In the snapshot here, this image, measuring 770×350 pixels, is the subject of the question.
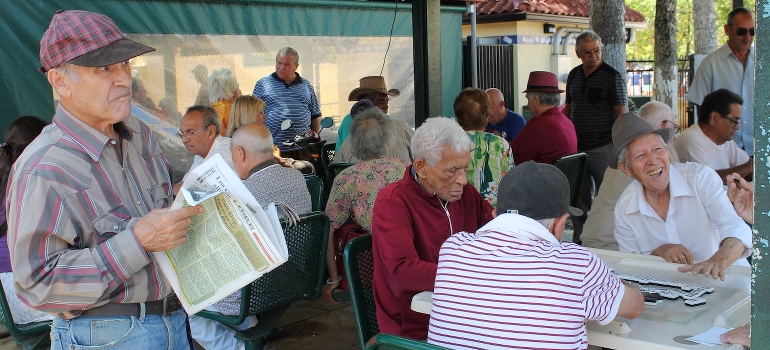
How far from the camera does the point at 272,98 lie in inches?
285

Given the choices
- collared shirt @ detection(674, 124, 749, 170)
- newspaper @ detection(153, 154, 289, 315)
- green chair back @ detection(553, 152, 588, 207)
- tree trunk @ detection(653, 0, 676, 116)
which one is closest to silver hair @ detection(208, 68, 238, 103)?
green chair back @ detection(553, 152, 588, 207)

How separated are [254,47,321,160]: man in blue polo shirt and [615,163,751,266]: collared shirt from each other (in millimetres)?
4367

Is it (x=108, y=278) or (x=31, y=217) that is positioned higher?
(x=31, y=217)

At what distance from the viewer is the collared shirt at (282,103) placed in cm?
722

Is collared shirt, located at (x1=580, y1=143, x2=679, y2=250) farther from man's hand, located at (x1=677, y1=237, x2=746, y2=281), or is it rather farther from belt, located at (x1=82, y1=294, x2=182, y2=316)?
belt, located at (x1=82, y1=294, x2=182, y2=316)

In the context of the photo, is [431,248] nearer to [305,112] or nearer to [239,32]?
[305,112]

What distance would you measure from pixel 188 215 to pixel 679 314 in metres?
1.46

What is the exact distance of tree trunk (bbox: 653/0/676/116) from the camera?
13.7 meters

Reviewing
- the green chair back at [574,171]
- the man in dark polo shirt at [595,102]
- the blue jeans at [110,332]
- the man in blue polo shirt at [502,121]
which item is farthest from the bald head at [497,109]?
the blue jeans at [110,332]

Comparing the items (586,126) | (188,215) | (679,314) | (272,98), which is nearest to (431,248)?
(679,314)

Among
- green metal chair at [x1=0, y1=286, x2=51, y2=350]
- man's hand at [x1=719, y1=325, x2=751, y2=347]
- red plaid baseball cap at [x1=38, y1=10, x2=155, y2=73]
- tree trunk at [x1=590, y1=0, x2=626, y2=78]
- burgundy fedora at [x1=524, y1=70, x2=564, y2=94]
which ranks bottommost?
green metal chair at [x1=0, y1=286, x2=51, y2=350]

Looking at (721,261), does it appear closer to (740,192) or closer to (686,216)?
(740,192)

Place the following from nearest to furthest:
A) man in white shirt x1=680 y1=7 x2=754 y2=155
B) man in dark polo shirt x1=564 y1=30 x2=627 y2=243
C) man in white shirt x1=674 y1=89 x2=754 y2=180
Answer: man in white shirt x1=674 y1=89 x2=754 y2=180
man in white shirt x1=680 y1=7 x2=754 y2=155
man in dark polo shirt x1=564 y1=30 x2=627 y2=243

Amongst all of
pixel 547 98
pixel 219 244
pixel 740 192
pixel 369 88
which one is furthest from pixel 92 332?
pixel 369 88
